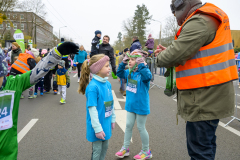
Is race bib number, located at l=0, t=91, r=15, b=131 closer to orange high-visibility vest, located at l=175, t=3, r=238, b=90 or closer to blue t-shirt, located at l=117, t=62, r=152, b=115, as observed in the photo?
orange high-visibility vest, located at l=175, t=3, r=238, b=90

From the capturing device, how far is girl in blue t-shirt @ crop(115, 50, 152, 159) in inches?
117

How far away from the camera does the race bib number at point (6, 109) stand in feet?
5.27

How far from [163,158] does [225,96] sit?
183 cm

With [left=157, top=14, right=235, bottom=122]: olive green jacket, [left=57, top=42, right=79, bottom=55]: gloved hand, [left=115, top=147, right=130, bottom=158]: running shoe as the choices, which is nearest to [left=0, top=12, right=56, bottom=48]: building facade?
[left=115, top=147, right=130, bottom=158]: running shoe

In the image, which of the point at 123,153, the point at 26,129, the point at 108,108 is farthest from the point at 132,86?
the point at 26,129

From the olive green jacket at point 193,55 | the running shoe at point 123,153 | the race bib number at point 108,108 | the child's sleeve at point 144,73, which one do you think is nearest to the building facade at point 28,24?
the child's sleeve at point 144,73

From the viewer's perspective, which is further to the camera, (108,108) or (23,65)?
(23,65)

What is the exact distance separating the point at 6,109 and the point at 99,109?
1.03 metres

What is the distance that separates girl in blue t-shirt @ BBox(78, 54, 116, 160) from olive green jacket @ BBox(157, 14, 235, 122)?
1.00 m

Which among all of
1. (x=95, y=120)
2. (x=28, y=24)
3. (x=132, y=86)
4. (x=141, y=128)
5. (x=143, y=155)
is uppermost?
(x=28, y=24)

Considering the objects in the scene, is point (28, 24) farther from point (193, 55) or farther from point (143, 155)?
point (193, 55)

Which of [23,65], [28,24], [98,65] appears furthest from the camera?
[28,24]

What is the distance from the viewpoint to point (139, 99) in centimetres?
301

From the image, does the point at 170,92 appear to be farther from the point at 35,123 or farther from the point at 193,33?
the point at 35,123
